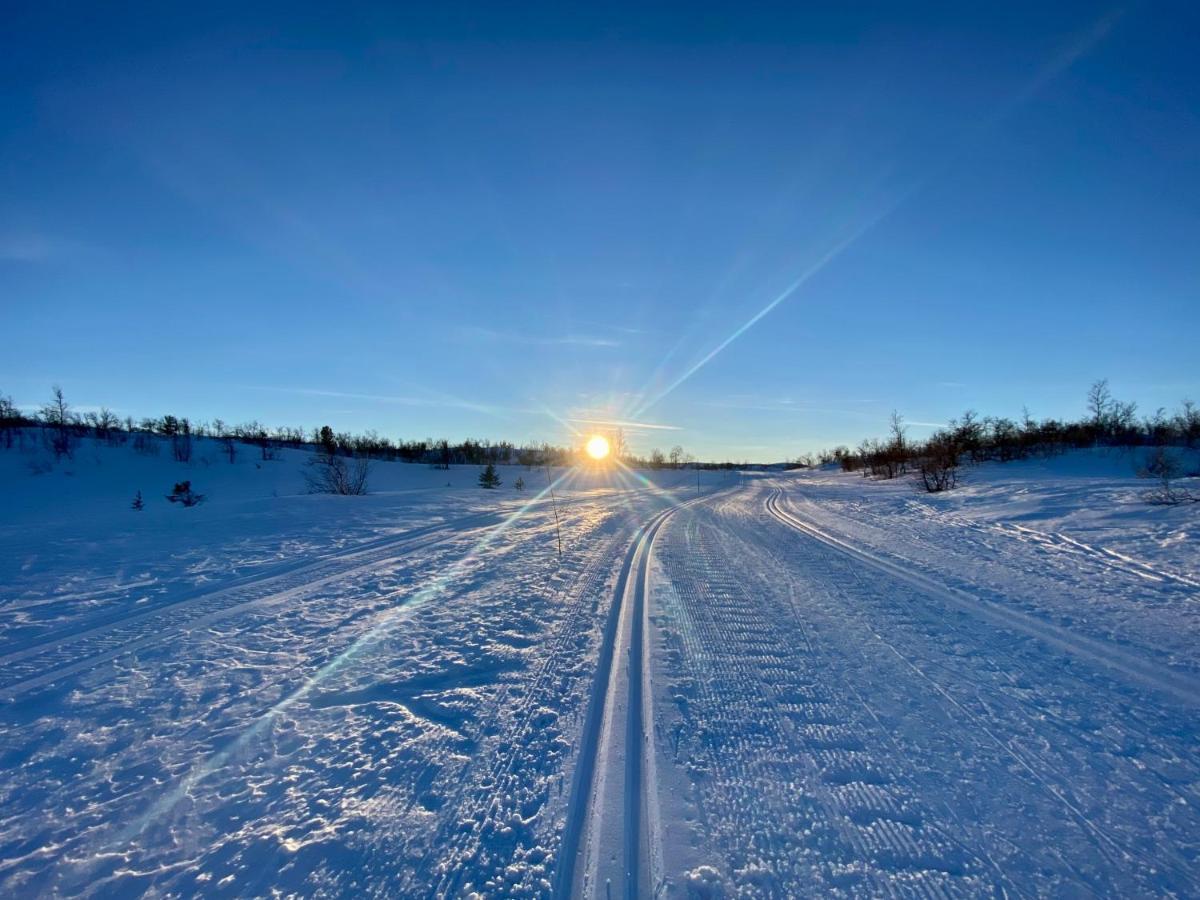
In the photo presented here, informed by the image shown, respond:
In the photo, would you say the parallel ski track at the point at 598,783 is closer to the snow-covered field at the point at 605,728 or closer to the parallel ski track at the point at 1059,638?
the snow-covered field at the point at 605,728

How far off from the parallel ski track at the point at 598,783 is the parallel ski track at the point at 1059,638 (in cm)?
387

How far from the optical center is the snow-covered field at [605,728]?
2.16 meters

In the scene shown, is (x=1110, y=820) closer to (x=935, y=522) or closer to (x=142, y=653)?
(x=142, y=653)

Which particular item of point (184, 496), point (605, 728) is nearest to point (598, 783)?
point (605, 728)

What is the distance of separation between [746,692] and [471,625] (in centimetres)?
305

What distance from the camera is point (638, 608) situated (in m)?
5.85

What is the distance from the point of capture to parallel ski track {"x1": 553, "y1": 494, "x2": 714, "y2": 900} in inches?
82.4

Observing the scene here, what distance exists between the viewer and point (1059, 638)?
4.57m

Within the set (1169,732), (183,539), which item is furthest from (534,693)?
(183,539)

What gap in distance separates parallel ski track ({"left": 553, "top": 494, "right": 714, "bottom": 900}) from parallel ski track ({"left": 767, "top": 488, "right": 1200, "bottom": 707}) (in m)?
3.87

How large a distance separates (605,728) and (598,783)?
53 centimetres

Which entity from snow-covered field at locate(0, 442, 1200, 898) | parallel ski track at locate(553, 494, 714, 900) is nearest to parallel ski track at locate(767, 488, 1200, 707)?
snow-covered field at locate(0, 442, 1200, 898)

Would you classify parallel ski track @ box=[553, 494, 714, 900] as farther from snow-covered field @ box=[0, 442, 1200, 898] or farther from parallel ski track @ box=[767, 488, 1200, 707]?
parallel ski track @ box=[767, 488, 1200, 707]

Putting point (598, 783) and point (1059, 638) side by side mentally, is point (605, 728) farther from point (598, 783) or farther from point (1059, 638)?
point (1059, 638)
